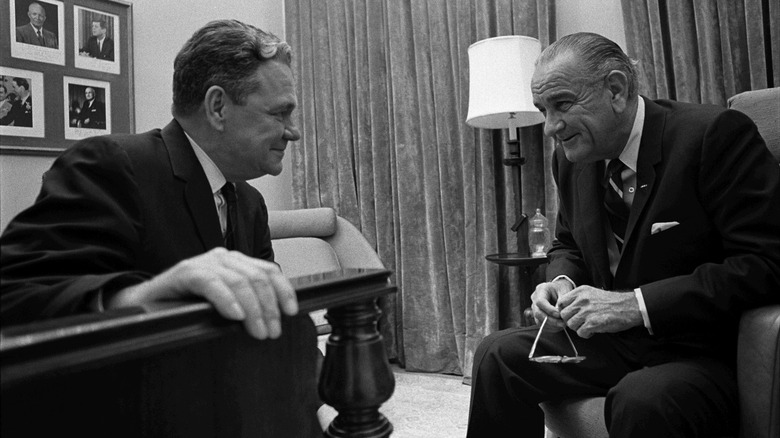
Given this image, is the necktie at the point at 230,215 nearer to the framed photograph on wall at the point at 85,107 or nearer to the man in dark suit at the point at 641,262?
the man in dark suit at the point at 641,262

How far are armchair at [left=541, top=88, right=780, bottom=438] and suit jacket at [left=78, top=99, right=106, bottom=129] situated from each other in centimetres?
258

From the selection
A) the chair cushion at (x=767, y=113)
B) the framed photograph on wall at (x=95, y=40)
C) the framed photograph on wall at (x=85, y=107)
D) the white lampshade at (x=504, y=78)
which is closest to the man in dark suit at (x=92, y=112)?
the framed photograph on wall at (x=85, y=107)

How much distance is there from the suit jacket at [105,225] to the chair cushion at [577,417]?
84 centimetres

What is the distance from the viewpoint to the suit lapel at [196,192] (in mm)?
1217

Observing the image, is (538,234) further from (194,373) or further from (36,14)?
(36,14)

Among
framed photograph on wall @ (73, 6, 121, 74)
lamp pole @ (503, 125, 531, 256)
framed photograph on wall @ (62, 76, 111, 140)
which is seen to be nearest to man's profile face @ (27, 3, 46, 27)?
framed photograph on wall @ (73, 6, 121, 74)

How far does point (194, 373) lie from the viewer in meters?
0.77

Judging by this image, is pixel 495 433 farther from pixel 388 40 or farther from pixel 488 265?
pixel 388 40

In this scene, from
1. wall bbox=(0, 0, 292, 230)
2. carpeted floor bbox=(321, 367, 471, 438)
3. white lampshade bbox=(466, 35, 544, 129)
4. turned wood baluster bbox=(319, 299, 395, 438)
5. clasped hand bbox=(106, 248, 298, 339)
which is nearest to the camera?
clasped hand bbox=(106, 248, 298, 339)

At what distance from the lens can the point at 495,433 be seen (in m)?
1.51

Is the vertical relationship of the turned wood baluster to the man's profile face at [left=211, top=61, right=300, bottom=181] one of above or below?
below

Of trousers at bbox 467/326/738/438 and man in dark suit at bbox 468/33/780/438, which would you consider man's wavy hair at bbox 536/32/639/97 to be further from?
trousers at bbox 467/326/738/438

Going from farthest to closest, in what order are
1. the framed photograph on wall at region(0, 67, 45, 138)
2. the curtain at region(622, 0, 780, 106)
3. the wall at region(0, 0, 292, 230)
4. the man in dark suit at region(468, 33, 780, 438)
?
the wall at region(0, 0, 292, 230) < the framed photograph on wall at region(0, 67, 45, 138) < the curtain at region(622, 0, 780, 106) < the man in dark suit at region(468, 33, 780, 438)

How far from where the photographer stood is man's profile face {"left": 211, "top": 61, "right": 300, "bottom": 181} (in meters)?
1.40
